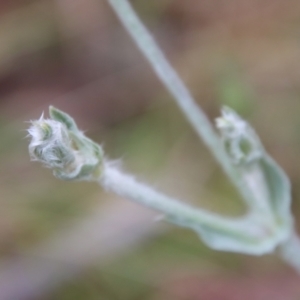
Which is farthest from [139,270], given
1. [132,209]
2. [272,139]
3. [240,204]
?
[272,139]

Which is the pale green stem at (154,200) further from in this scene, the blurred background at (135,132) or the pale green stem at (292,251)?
the blurred background at (135,132)

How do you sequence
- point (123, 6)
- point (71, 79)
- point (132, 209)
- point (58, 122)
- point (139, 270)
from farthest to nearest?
point (71, 79), point (132, 209), point (139, 270), point (123, 6), point (58, 122)

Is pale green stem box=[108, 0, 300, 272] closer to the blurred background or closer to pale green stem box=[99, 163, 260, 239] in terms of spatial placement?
pale green stem box=[99, 163, 260, 239]

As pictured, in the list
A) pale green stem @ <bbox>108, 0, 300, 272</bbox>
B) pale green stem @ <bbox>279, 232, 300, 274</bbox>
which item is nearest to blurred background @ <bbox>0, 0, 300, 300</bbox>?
pale green stem @ <bbox>279, 232, 300, 274</bbox>

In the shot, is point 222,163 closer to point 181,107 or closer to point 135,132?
point 181,107

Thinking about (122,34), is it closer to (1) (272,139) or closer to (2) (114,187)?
(1) (272,139)

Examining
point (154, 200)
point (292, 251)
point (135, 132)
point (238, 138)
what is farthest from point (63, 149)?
point (135, 132)

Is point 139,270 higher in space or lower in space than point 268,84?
lower
